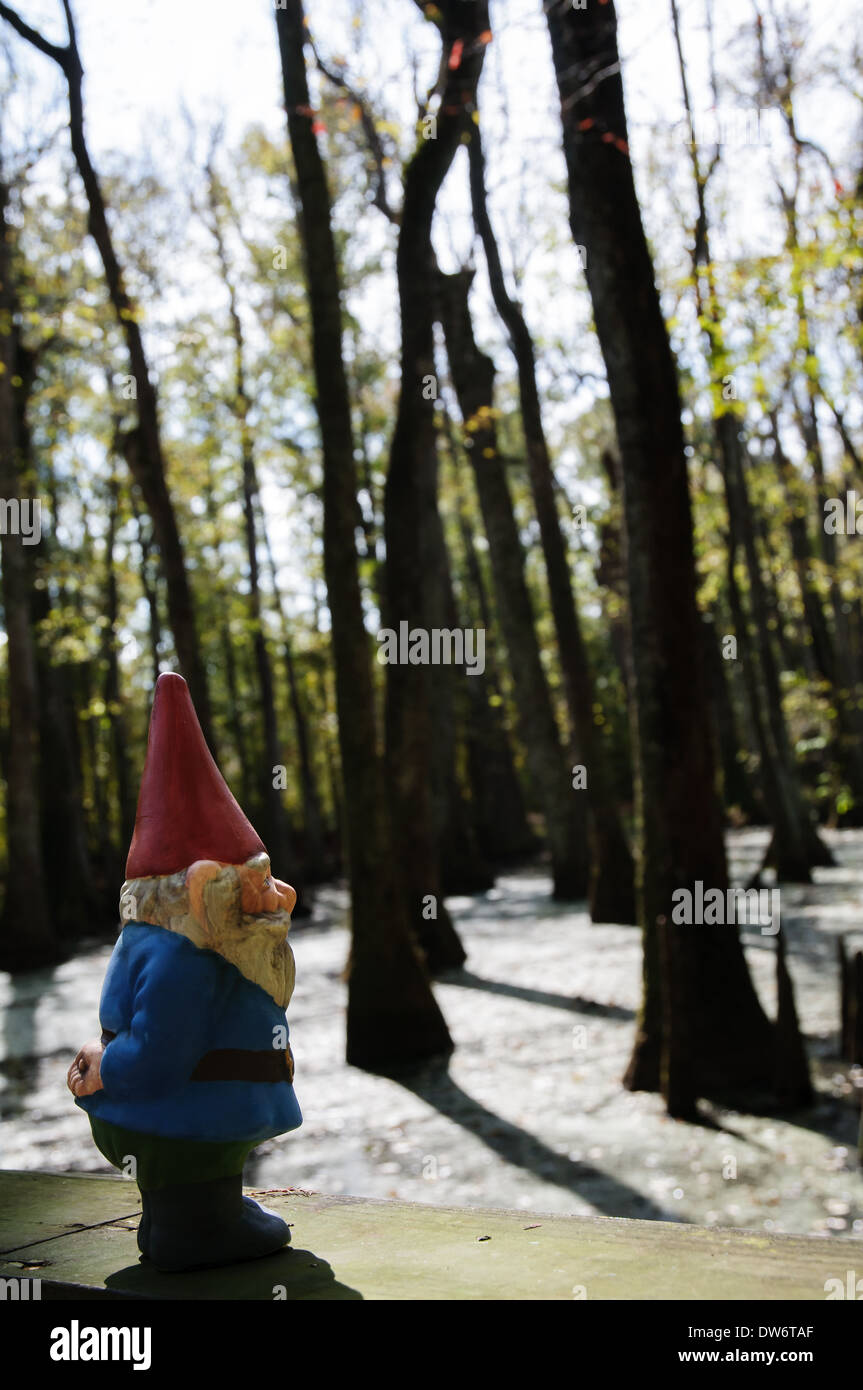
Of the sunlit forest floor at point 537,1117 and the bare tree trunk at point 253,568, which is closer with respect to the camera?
the sunlit forest floor at point 537,1117

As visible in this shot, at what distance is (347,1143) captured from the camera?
8703mm

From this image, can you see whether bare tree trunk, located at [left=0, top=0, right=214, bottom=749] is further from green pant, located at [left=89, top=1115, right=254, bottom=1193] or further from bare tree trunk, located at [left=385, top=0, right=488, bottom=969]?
green pant, located at [left=89, top=1115, right=254, bottom=1193]

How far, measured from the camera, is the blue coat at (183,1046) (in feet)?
10.4

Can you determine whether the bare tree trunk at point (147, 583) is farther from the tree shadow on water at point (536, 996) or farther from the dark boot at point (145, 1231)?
the dark boot at point (145, 1231)

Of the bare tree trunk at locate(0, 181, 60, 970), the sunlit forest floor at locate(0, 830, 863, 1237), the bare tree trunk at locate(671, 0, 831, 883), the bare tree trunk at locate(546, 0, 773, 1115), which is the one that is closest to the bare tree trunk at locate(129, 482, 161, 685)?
the bare tree trunk at locate(0, 181, 60, 970)

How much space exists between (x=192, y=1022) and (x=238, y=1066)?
178 mm

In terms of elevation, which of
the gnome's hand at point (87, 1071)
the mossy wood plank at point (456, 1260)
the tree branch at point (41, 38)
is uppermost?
the tree branch at point (41, 38)

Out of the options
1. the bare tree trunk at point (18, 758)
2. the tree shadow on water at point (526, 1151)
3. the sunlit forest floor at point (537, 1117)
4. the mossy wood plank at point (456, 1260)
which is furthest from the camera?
the bare tree trunk at point (18, 758)

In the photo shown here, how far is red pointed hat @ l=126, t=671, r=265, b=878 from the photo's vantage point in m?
3.39

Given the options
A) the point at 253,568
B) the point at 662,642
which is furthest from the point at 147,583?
the point at 662,642

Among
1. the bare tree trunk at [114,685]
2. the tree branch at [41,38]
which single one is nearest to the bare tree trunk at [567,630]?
the tree branch at [41,38]

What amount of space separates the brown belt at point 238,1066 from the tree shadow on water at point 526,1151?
4112 millimetres

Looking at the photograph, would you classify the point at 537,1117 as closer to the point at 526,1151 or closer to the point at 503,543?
the point at 526,1151
